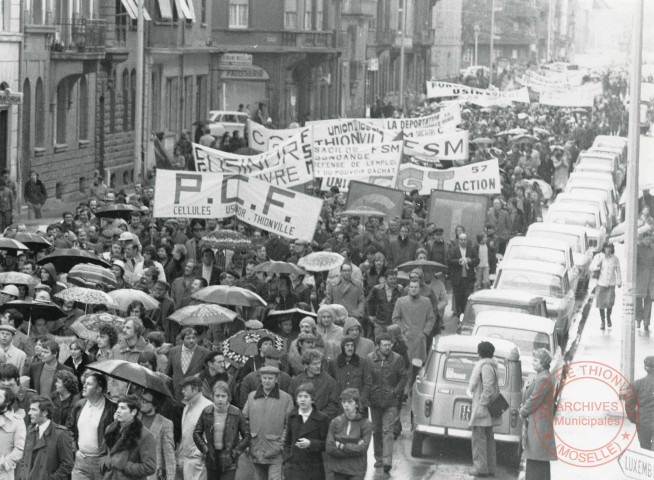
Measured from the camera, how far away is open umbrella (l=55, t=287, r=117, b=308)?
15898 millimetres

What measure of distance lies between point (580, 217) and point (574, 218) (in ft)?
0.41

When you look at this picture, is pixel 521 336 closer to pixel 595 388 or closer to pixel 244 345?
pixel 595 388

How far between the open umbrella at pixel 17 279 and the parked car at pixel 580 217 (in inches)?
659

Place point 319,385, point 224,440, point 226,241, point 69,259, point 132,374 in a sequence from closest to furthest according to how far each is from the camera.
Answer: point 132,374 < point 224,440 < point 319,385 < point 69,259 < point 226,241

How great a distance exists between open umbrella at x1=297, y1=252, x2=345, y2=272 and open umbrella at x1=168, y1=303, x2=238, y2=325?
13.9 feet

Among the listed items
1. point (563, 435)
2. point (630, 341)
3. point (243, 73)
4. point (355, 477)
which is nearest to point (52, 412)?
point (355, 477)

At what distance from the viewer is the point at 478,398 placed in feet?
49.1

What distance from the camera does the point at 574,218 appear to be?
3303cm

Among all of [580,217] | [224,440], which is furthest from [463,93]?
[224,440]

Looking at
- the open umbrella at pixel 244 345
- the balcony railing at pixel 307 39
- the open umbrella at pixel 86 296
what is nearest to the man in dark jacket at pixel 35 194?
the open umbrella at pixel 86 296

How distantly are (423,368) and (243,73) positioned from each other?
4317 cm

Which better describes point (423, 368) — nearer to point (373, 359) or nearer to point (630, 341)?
point (373, 359)

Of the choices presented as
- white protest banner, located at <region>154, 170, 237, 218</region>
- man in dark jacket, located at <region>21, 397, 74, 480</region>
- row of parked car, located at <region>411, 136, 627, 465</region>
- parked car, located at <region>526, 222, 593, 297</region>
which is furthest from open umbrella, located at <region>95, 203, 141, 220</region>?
man in dark jacket, located at <region>21, 397, 74, 480</region>

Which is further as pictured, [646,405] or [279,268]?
[279,268]
